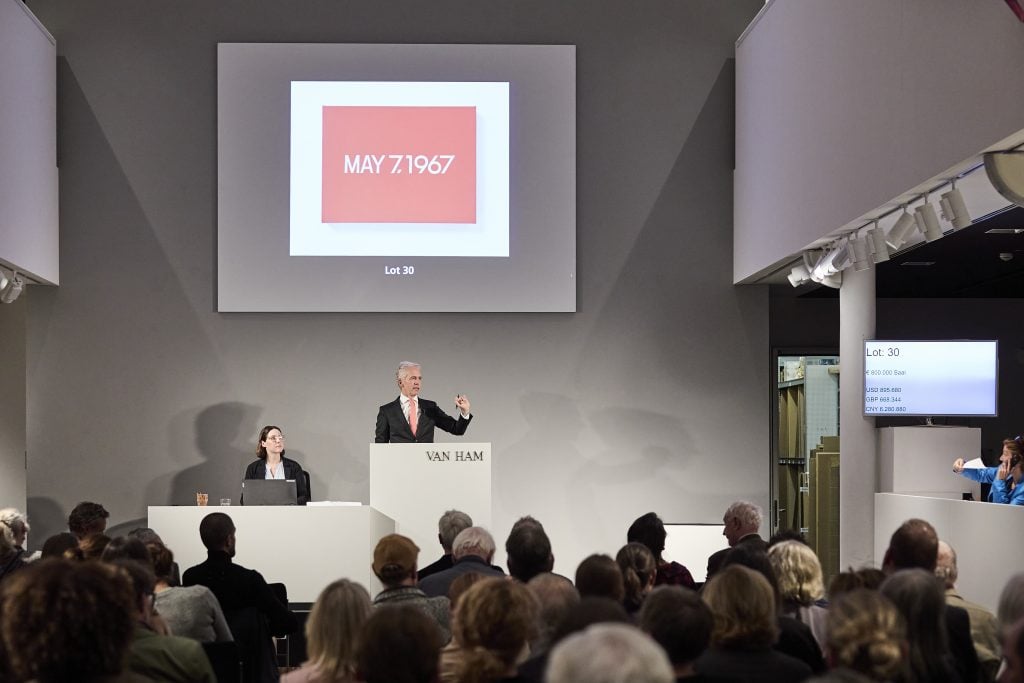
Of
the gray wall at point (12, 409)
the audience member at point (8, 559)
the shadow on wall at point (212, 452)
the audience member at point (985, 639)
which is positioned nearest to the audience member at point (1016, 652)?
the audience member at point (985, 639)

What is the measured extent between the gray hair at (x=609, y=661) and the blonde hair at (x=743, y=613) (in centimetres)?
148

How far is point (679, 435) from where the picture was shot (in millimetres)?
9586

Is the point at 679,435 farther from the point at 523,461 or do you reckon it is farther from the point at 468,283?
the point at 468,283

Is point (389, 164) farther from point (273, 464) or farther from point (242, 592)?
point (242, 592)

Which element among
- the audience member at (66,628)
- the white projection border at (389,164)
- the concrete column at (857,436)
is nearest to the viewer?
the audience member at (66,628)

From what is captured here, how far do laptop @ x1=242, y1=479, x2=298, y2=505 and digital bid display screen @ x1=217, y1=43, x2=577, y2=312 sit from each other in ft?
7.93

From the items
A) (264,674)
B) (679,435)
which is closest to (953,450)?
(679,435)

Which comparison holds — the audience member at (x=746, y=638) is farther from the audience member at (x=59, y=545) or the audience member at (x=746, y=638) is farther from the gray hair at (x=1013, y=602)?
the audience member at (x=59, y=545)

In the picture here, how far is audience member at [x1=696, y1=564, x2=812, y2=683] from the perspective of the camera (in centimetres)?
325

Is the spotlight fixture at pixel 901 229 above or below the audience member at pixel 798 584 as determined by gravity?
above

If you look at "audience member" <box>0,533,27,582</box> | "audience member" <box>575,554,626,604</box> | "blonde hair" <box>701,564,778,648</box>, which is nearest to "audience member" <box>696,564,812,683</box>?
"blonde hair" <box>701,564,778,648</box>

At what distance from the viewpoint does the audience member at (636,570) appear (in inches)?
185

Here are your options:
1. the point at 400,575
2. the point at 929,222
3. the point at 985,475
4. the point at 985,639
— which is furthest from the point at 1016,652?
the point at 985,475

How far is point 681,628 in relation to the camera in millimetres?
3100
